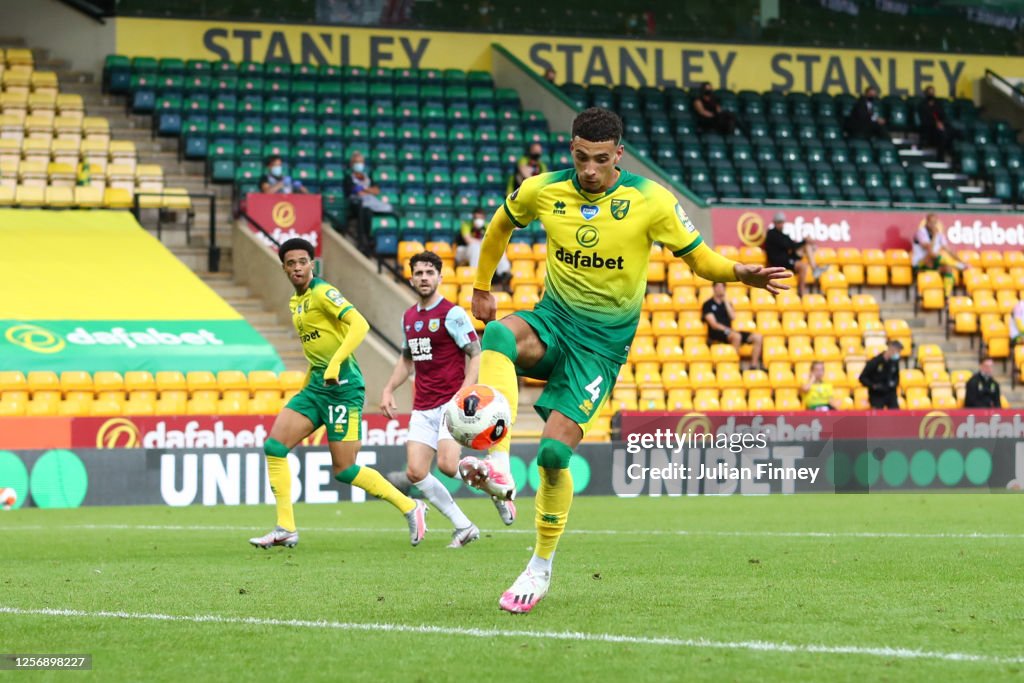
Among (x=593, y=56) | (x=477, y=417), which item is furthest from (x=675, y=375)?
(x=477, y=417)

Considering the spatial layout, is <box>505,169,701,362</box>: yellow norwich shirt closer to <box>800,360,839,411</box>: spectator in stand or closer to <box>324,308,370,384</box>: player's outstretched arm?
<box>324,308,370,384</box>: player's outstretched arm

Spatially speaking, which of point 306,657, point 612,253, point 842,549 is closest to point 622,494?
point 842,549

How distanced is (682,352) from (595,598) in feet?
55.5

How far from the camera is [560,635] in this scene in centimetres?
646

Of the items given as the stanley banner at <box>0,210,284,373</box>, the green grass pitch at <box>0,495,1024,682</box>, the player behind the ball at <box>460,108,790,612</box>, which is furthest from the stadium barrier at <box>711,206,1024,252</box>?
the player behind the ball at <box>460,108,790,612</box>

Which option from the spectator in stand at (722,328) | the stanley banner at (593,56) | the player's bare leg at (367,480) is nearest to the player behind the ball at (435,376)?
the player's bare leg at (367,480)

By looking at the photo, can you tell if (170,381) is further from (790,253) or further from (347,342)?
(790,253)

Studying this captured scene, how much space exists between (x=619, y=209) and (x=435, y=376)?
5080 millimetres

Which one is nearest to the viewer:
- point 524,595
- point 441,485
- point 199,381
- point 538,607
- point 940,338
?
point 524,595

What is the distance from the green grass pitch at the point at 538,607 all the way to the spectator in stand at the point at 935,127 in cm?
2023

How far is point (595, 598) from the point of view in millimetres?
7906

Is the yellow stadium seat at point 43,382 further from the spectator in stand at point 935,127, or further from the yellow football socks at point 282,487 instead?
the spectator in stand at point 935,127

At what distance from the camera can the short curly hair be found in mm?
7402

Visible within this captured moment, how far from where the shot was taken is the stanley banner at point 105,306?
2194 cm
